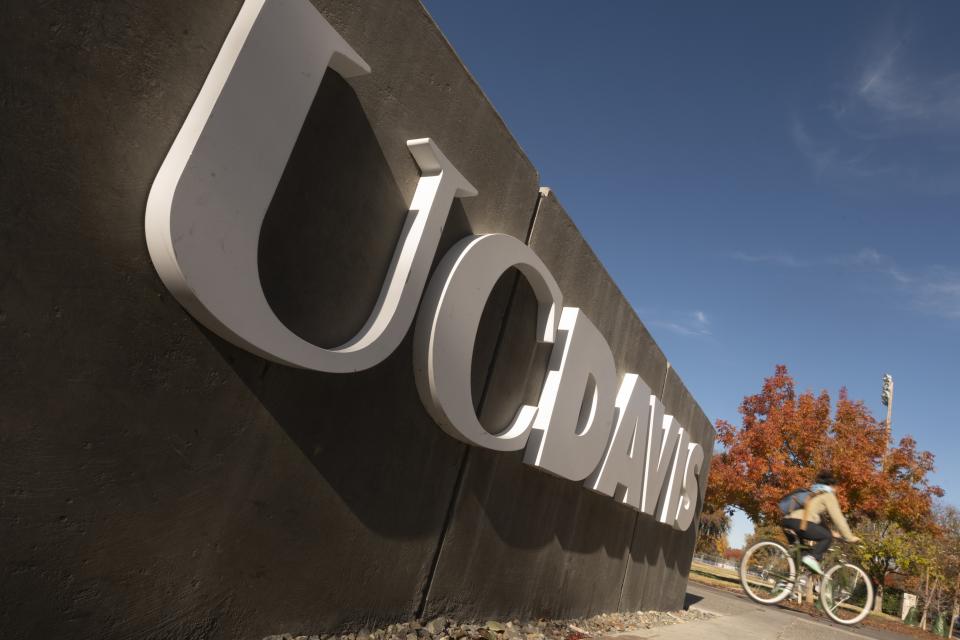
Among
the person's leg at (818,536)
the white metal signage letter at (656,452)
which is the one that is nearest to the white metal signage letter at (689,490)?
the white metal signage letter at (656,452)

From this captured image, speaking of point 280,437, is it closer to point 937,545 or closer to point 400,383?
point 400,383

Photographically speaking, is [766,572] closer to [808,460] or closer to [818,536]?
[818,536]

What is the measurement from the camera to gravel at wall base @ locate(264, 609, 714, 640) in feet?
11.9

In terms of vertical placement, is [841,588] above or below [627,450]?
below

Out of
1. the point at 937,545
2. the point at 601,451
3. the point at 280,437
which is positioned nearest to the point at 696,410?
Result: the point at 601,451

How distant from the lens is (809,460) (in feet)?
62.6

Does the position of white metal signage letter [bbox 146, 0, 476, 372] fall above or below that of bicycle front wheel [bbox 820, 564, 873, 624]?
above

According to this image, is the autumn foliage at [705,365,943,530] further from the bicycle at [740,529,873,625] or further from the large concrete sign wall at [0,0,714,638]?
the large concrete sign wall at [0,0,714,638]

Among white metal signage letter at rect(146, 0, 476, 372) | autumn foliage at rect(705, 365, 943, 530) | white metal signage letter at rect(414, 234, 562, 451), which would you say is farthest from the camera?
autumn foliage at rect(705, 365, 943, 530)

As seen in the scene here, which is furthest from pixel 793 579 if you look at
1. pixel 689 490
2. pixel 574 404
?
pixel 574 404

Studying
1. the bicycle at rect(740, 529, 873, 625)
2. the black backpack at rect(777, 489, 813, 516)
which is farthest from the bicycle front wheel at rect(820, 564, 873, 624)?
the black backpack at rect(777, 489, 813, 516)

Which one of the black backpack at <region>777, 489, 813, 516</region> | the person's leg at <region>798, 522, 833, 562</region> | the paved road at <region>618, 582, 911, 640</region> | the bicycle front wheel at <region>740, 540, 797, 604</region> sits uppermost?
the black backpack at <region>777, 489, 813, 516</region>

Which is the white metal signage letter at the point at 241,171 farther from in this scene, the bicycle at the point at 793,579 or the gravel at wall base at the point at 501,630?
the bicycle at the point at 793,579

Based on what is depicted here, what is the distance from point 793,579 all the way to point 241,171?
29.4ft
